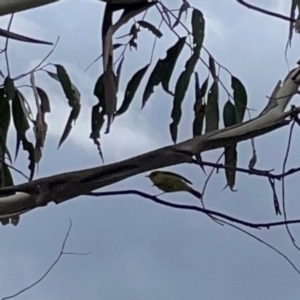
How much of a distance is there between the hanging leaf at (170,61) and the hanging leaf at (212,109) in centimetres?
6

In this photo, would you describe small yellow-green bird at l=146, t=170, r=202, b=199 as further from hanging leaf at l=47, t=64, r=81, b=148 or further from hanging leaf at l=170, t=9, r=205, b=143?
hanging leaf at l=47, t=64, r=81, b=148

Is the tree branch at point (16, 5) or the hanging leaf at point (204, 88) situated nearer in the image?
the tree branch at point (16, 5)

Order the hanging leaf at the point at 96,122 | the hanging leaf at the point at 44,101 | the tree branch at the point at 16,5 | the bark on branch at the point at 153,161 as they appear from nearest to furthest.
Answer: the bark on branch at the point at 153,161, the tree branch at the point at 16,5, the hanging leaf at the point at 96,122, the hanging leaf at the point at 44,101

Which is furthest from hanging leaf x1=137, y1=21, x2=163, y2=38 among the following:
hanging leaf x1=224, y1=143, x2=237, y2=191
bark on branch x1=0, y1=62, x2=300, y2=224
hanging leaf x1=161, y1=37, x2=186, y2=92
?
bark on branch x1=0, y1=62, x2=300, y2=224

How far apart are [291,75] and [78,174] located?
0.20 meters

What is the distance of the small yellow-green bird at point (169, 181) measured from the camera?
588 millimetres

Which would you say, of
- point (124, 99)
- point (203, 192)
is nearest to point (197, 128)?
point (124, 99)

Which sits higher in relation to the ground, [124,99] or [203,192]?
[124,99]

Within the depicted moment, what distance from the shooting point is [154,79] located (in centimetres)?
95

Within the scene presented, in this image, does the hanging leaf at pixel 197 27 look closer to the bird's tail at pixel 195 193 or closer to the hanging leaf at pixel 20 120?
the hanging leaf at pixel 20 120

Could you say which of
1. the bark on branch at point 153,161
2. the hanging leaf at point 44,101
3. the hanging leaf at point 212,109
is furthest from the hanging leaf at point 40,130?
the bark on branch at point 153,161

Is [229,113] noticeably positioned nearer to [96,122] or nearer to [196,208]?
[96,122]

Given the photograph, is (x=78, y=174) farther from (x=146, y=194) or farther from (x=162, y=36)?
(x=162, y=36)

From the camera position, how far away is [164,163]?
0.57 meters
